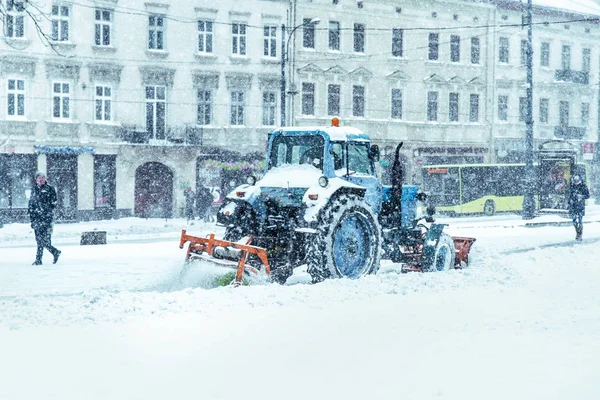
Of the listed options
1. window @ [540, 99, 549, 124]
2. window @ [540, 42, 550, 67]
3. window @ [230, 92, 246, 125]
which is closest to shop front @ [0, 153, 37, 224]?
window @ [230, 92, 246, 125]

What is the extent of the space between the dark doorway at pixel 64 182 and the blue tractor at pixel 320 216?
2173 cm

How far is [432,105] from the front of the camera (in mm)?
43000

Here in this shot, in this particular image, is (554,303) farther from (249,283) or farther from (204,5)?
(204,5)

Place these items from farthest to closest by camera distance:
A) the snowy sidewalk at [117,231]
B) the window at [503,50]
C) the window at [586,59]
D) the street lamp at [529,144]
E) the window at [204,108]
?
the window at [586,59]
the window at [503,50]
the window at [204,108]
the street lamp at [529,144]
the snowy sidewalk at [117,231]

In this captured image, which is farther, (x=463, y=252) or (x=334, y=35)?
(x=334, y=35)

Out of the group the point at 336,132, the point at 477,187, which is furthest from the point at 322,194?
the point at 477,187

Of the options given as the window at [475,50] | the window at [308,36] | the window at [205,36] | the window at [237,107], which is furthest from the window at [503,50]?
the window at [205,36]

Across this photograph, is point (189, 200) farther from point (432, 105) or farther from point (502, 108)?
point (502, 108)

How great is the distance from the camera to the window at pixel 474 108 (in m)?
44.5

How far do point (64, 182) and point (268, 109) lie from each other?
10.0 metres

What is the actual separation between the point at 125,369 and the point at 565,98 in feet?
152

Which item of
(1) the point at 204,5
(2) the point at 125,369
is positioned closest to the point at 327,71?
(1) the point at 204,5

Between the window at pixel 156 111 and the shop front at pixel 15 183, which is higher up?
the window at pixel 156 111

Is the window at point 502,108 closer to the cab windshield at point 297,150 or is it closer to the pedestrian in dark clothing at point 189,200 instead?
the pedestrian in dark clothing at point 189,200
